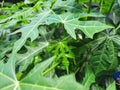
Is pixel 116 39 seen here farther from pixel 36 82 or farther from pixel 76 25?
pixel 36 82

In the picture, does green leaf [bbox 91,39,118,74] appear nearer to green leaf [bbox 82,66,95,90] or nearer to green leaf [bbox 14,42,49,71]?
green leaf [bbox 82,66,95,90]

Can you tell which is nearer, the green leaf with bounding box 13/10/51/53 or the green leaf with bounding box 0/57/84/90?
the green leaf with bounding box 0/57/84/90

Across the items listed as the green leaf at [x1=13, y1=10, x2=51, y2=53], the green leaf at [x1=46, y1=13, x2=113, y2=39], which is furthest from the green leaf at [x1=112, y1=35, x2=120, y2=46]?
the green leaf at [x1=13, y1=10, x2=51, y2=53]

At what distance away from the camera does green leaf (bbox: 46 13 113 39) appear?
86cm

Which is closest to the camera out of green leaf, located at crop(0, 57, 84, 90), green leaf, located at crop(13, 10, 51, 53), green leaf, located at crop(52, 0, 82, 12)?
green leaf, located at crop(0, 57, 84, 90)

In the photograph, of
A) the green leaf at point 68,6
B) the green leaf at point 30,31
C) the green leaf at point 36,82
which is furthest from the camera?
the green leaf at point 68,6

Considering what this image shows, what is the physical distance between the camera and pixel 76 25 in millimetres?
896

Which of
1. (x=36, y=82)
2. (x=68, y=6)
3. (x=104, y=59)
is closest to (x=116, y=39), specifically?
(x=104, y=59)

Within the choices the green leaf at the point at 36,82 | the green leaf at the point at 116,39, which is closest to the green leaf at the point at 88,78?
the green leaf at the point at 116,39

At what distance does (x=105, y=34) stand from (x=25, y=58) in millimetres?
252

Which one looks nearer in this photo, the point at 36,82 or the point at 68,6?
the point at 36,82

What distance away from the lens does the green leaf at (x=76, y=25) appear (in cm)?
86

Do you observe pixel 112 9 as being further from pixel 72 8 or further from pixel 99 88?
pixel 99 88

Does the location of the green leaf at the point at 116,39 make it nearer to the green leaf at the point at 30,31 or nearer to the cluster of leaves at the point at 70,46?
the cluster of leaves at the point at 70,46
